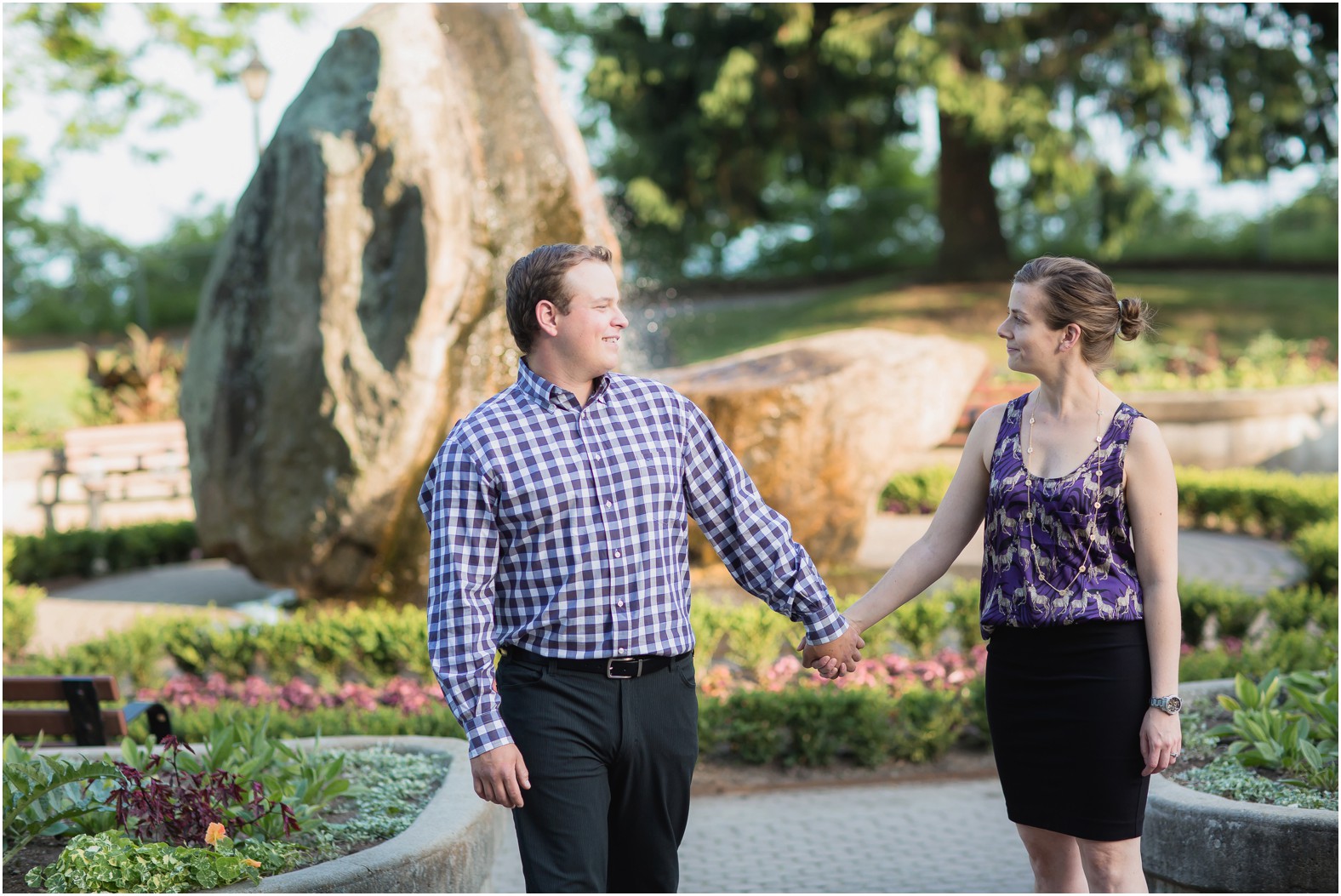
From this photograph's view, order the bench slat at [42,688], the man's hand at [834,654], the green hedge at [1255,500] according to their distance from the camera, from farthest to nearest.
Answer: the green hedge at [1255,500] → the bench slat at [42,688] → the man's hand at [834,654]

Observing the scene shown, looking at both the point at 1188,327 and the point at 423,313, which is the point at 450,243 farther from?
the point at 1188,327

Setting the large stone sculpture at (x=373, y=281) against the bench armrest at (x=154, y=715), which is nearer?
the bench armrest at (x=154, y=715)

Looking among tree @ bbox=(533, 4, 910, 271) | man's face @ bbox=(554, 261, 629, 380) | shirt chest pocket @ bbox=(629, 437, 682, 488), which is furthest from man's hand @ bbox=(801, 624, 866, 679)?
tree @ bbox=(533, 4, 910, 271)

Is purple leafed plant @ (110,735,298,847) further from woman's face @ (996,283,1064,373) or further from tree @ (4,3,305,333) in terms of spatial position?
tree @ (4,3,305,333)

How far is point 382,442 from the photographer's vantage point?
752cm

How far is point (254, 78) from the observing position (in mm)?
16719

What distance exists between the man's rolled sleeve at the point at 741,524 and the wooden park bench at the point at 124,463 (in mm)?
12714

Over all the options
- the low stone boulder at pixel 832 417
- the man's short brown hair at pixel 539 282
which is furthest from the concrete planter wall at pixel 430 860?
the low stone boulder at pixel 832 417

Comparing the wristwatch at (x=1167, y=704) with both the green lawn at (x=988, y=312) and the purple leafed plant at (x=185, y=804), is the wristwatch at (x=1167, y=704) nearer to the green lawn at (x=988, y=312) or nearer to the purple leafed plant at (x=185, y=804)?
the purple leafed plant at (x=185, y=804)

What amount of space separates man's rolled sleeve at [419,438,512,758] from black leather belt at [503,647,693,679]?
0.23ft

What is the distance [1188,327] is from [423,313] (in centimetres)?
1557

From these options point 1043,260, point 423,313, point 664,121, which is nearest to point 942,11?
point 664,121

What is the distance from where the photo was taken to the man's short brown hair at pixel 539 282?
9.09 ft

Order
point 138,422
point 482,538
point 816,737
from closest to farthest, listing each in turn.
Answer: point 482,538 → point 816,737 → point 138,422
